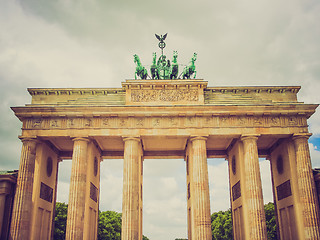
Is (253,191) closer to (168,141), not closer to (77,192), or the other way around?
(168,141)

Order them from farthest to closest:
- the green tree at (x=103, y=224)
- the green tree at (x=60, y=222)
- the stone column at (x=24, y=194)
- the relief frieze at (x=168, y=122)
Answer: the green tree at (x=103, y=224)
the green tree at (x=60, y=222)
the relief frieze at (x=168, y=122)
the stone column at (x=24, y=194)

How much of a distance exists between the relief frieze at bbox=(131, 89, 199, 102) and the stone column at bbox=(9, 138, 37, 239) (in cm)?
1090

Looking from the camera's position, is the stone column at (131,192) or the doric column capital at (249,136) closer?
the stone column at (131,192)

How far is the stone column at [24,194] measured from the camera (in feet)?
93.9

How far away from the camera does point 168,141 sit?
3581 centimetres

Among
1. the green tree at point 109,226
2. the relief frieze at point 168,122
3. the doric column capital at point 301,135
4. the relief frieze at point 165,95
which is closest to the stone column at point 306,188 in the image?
the doric column capital at point 301,135

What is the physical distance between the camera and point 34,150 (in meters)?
31.3

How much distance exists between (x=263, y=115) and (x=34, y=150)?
2239cm

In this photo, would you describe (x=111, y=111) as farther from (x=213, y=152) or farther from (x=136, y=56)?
(x=213, y=152)

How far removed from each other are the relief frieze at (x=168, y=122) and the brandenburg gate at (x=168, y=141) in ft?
0.32

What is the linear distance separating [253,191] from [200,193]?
486 centimetres

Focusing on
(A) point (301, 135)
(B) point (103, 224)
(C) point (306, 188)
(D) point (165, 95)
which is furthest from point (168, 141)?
(B) point (103, 224)

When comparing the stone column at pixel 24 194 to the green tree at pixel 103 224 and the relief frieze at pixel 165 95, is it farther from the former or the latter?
the green tree at pixel 103 224

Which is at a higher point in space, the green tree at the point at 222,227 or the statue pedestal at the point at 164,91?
the statue pedestal at the point at 164,91
